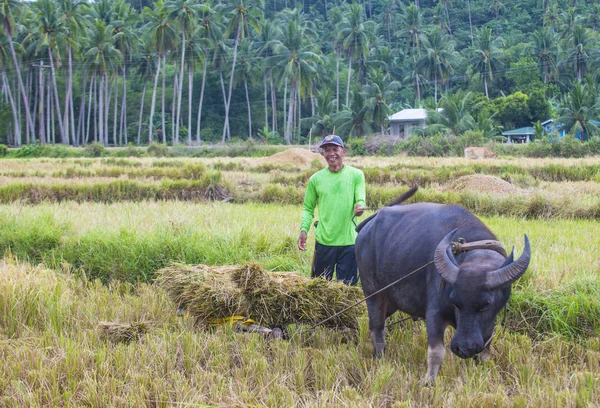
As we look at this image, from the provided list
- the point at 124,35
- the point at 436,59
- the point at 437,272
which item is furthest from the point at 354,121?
the point at 437,272

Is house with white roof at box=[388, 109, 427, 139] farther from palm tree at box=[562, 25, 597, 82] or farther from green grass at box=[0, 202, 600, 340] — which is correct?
green grass at box=[0, 202, 600, 340]

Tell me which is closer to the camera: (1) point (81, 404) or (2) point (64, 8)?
(1) point (81, 404)

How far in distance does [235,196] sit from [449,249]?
11254 millimetres

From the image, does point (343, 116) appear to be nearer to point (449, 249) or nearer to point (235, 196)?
point (235, 196)

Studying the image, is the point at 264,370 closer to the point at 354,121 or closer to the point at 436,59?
the point at 354,121

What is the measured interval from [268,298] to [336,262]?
3.14 feet

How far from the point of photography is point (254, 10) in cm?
4694

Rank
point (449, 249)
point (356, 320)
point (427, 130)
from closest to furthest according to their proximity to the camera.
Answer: point (449, 249)
point (356, 320)
point (427, 130)

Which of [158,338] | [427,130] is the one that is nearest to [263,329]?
[158,338]

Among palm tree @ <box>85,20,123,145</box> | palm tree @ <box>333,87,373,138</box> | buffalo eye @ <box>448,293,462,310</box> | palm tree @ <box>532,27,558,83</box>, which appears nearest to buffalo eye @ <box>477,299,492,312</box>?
buffalo eye @ <box>448,293,462,310</box>

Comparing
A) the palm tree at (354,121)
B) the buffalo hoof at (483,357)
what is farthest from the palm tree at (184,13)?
the buffalo hoof at (483,357)

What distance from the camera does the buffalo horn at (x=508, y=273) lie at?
3.29 m

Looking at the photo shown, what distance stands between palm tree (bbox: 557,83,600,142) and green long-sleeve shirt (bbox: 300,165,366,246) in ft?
101

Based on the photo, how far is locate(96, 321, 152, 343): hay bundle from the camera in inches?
184
